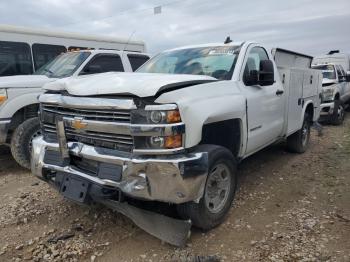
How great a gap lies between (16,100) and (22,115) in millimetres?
354

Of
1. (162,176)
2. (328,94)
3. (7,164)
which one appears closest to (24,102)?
(7,164)

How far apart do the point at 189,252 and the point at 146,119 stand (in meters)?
A: 1.27

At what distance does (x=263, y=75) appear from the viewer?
15.1 feet

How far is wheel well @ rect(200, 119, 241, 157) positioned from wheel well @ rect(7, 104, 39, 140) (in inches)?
142

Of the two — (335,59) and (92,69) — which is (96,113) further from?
(335,59)

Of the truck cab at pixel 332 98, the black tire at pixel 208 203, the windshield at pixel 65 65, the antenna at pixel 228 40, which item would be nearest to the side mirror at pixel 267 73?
the antenna at pixel 228 40

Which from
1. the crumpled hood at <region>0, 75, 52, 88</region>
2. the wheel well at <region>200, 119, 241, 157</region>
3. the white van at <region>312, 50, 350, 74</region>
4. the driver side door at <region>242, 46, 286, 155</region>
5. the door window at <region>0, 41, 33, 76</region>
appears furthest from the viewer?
the white van at <region>312, 50, 350, 74</region>

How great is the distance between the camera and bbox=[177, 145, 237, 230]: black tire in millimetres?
3559

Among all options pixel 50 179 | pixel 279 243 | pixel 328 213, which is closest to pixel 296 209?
pixel 328 213

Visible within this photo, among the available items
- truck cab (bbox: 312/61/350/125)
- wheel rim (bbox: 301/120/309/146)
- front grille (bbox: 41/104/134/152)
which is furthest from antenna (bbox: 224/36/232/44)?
truck cab (bbox: 312/61/350/125)

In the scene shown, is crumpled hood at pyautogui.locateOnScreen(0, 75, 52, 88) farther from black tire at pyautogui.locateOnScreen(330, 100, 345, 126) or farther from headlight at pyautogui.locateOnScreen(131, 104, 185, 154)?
black tire at pyautogui.locateOnScreen(330, 100, 345, 126)

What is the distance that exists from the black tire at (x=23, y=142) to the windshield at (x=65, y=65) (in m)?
1.22

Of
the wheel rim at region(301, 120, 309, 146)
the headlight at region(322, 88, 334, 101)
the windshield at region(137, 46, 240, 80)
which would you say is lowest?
the wheel rim at region(301, 120, 309, 146)

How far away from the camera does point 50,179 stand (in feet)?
12.9
